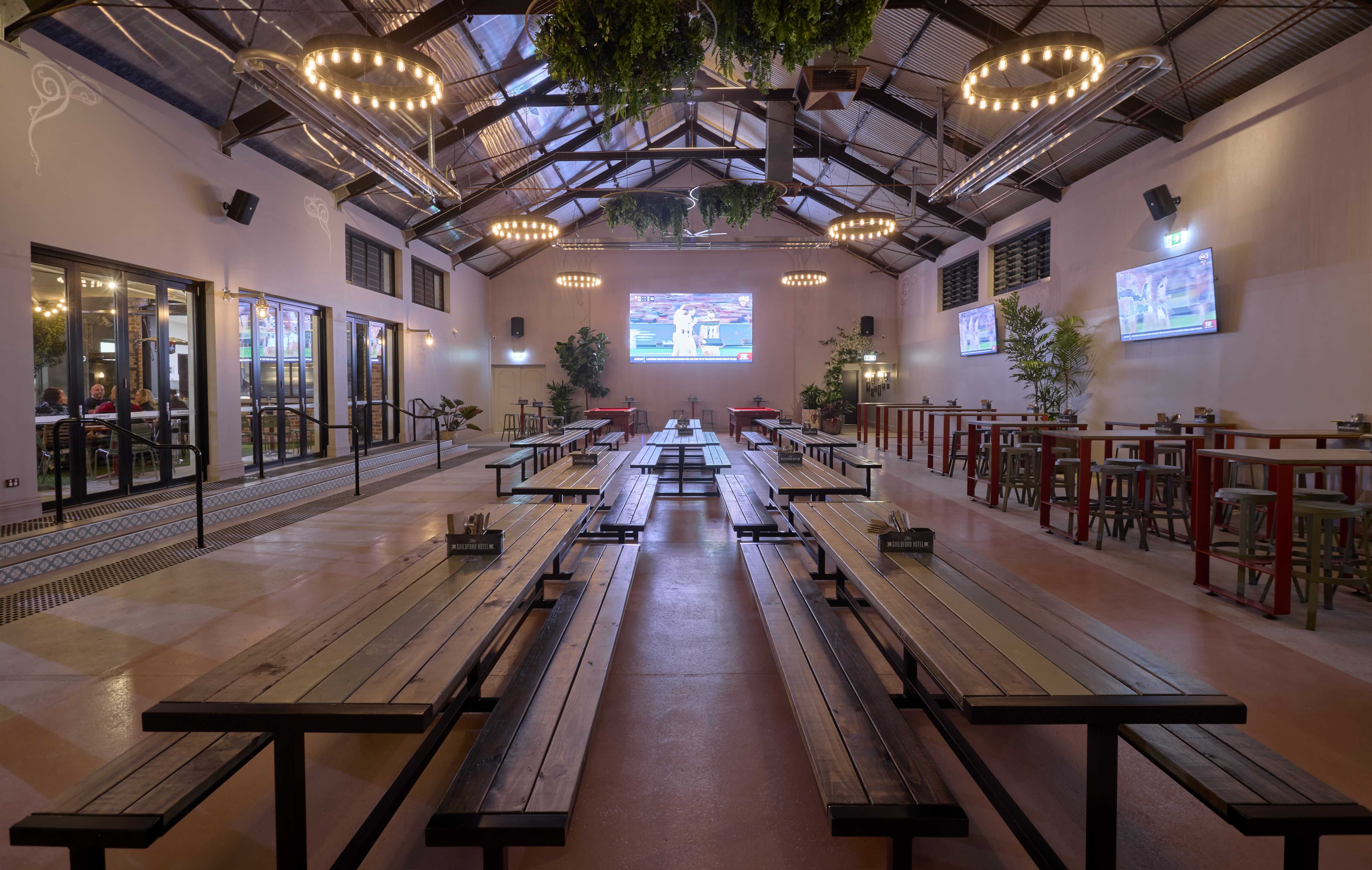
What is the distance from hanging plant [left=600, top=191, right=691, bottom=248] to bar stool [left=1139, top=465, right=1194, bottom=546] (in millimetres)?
5716

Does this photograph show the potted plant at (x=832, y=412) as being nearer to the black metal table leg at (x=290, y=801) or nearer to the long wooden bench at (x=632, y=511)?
the long wooden bench at (x=632, y=511)

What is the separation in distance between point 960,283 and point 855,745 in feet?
45.1

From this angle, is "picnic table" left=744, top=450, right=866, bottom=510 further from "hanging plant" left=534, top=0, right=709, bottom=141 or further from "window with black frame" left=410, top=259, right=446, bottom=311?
"window with black frame" left=410, top=259, right=446, bottom=311

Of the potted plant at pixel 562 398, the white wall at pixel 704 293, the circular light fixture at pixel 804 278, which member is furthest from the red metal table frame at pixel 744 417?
the potted plant at pixel 562 398

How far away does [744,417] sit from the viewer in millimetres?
14852

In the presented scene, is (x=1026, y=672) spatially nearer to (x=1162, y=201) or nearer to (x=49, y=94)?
(x=49, y=94)

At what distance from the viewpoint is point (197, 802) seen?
1.39m

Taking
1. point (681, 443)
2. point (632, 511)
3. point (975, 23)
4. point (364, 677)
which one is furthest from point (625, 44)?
point (975, 23)

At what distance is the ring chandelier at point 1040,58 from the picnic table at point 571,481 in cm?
405

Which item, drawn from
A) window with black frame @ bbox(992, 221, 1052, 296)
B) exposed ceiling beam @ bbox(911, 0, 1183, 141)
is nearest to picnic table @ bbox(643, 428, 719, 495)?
exposed ceiling beam @ bbox(911, 0, 1183, 141)

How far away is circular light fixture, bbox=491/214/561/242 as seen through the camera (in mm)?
8609

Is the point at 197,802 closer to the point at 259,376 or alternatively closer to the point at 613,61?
the point at 613,61

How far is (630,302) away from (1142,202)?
11.5 m

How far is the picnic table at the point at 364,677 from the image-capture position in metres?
1.41
